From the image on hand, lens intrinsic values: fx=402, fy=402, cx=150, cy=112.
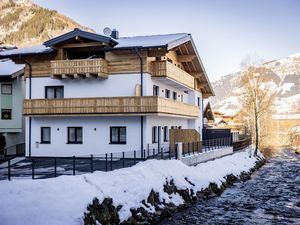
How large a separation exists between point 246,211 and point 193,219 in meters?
3.21

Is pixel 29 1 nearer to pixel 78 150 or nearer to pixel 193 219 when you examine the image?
pixel 78 150

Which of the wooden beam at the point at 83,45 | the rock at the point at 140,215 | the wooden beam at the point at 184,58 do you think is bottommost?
the rock at the point at 140,215

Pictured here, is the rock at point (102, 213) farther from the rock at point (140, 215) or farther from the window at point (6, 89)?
the window at point (6, 89)

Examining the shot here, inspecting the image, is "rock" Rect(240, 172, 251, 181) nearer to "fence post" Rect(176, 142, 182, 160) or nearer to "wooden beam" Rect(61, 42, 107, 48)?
"fence post" Rect(176, 142, 182, 160)

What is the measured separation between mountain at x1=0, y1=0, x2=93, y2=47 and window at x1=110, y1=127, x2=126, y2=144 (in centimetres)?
10132

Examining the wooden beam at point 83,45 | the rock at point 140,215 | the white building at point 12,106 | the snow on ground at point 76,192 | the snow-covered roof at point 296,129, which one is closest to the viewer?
the snow on ground at point 76,192

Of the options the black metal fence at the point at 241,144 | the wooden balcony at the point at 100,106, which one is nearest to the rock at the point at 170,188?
the wooden balcony at the point at 100,106

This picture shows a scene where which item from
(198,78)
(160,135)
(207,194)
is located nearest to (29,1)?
(198,78)

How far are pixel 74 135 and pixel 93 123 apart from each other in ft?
6.40

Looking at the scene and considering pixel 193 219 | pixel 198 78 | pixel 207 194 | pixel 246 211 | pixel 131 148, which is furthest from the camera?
pixel 198 78

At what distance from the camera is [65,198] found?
45.3ft

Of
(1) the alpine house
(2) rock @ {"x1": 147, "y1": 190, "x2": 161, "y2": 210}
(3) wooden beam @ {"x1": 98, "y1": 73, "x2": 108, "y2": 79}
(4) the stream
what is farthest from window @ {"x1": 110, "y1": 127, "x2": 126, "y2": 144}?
(2) rock @ {"x1": 147, "y1": 190, "x2": 161, "y2": 210}

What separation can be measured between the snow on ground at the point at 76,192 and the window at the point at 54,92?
12682mm

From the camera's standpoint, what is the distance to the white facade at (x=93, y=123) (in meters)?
Answer: 29.2
